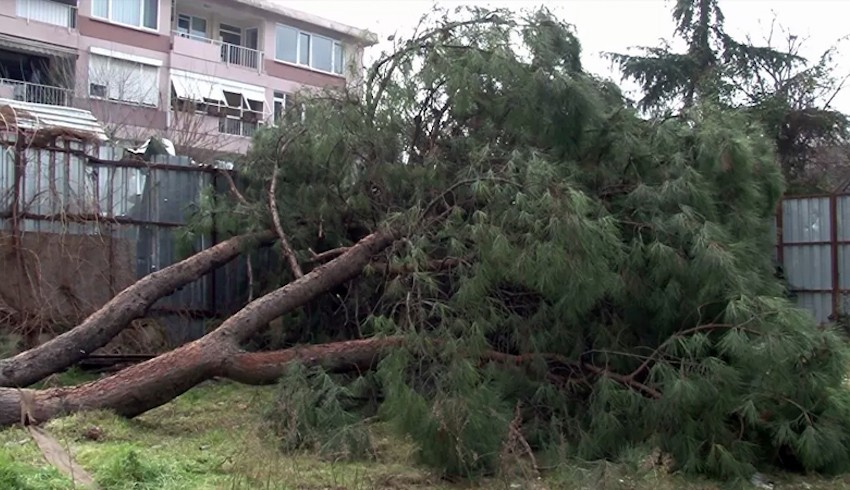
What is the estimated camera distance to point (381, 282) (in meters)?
7.65

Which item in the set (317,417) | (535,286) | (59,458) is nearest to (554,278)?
(535,286)

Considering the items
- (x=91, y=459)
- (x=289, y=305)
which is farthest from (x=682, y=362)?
(x=91, y=459)

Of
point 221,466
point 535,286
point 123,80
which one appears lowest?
point 221,466

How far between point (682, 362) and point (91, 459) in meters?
3.67

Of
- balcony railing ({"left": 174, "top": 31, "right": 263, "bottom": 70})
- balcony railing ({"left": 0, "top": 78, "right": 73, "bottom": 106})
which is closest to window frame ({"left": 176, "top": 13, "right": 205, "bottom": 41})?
balcony railing ({"left": 174, "top": 31, "right": 263, "bottom": 70})

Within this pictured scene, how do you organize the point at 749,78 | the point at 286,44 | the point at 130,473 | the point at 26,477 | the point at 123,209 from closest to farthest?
the point at 26,477, the point at 130,473, the point at 123,209, the point at 749,78, the point at 286,44

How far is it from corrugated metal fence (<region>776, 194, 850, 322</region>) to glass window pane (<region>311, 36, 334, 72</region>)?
58.8 ft

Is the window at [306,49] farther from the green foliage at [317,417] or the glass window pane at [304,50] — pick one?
the green foliage at [317,417]

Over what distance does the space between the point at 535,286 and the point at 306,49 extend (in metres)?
23.3

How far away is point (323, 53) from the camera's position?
93.5 ft

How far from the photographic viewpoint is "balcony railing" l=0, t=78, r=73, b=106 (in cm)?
2034

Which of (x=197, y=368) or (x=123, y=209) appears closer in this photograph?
(x=197, y=368)

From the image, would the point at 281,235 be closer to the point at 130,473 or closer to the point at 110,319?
the point at 110,319

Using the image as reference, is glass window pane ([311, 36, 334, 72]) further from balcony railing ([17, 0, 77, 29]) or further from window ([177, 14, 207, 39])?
balcony railing ([17, 0, 77, 29])
